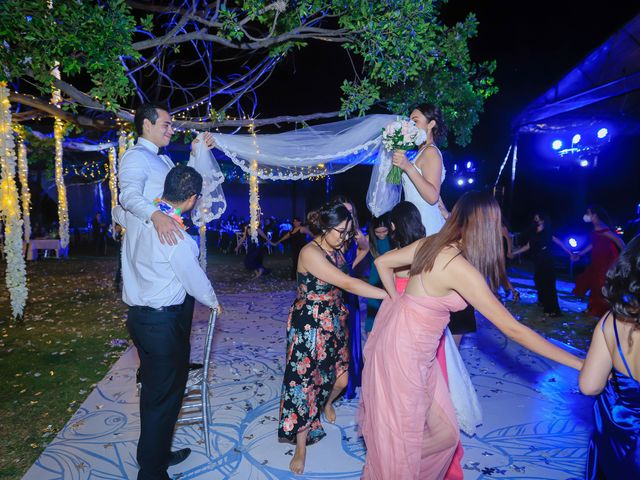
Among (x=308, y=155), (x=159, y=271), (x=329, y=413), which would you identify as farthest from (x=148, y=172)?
(x=329, y=413)

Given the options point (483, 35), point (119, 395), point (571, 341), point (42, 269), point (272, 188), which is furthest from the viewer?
point (272, 188)

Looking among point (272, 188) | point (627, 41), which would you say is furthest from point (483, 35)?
point (272, 188)

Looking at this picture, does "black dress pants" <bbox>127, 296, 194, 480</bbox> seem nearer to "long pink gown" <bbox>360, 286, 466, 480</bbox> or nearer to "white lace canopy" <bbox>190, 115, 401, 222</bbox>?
"long pink gown" <bbox>360, 286, 466, 480</bbox>

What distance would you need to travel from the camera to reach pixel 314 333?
9.83 feet

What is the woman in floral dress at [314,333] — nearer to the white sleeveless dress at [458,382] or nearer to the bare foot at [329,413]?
the bare foot at [329,413]

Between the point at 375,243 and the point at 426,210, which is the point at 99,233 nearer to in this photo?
the point at 375,243

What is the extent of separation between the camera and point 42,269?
1229 cm

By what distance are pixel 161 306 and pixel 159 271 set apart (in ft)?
0.70

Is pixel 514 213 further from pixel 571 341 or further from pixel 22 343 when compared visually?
pixel 22 343

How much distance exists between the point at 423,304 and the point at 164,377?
160cm

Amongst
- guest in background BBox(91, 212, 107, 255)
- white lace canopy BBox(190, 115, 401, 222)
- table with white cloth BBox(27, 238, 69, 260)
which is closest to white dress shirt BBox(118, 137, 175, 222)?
white lace canopy BBox(190, 115, 401, 222)

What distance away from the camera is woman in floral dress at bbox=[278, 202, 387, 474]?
291 centimetres

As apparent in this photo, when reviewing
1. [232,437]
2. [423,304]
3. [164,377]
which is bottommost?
[232,437]

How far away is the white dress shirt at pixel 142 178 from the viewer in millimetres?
2381
